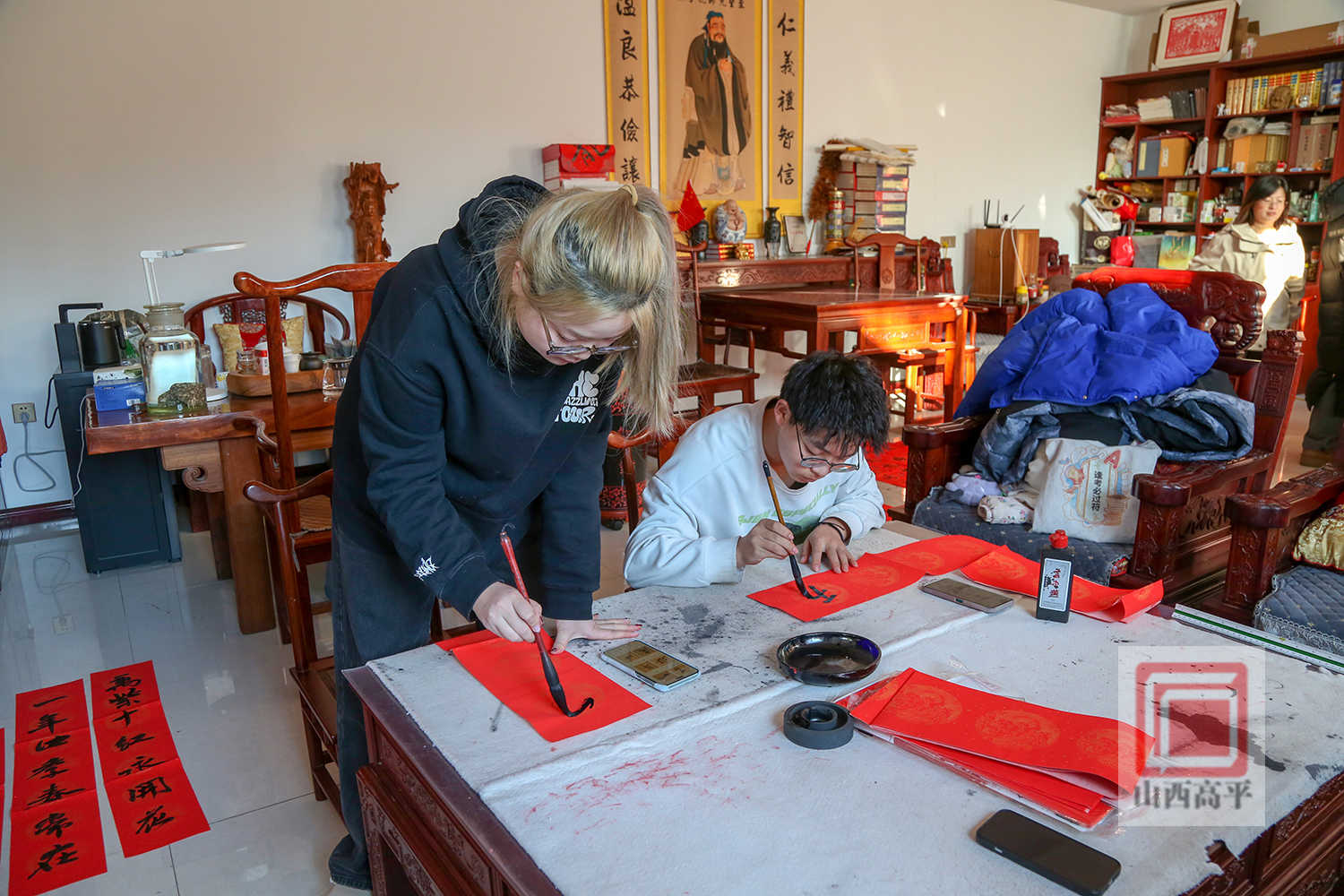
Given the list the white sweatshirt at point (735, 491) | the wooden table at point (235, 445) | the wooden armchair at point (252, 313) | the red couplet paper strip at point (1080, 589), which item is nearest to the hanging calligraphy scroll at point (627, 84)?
the wooden armchair at point (252, 313)

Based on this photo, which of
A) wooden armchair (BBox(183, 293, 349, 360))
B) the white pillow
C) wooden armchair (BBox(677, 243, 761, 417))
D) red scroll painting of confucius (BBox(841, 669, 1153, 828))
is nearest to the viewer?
red scroll painting of confucius (BBox(841, 669, 1153, 828))

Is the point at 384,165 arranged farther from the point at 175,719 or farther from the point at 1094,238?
the point at 1094,238

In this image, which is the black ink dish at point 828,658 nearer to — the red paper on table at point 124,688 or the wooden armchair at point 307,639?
the wooden armchair at point 307,639

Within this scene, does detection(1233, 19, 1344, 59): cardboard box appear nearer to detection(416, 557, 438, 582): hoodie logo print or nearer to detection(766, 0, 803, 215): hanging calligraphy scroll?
detection(766, 0, 803, 215): hanging calligraphy scroll

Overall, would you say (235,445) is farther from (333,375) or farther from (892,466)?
(892,466)

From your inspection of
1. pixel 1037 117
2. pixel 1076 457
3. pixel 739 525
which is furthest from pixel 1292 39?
pixel 739 525

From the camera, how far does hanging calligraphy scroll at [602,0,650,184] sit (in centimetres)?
454

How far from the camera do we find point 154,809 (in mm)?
1800

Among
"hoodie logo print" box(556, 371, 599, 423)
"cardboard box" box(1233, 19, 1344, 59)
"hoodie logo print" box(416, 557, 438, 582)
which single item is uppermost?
"cardboard box" box(1233, 19, 1344, 59)

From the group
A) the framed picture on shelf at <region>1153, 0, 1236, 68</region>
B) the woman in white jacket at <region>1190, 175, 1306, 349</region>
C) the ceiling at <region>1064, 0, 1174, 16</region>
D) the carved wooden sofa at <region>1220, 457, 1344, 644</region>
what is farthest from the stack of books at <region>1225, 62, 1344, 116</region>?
the carved wooden sofa at <region>1220, 457, 1344, 644</region>

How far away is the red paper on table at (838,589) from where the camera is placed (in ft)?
4.22

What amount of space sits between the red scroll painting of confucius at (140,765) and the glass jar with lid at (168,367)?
2.39 feet

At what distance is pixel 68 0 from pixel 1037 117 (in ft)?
18.3

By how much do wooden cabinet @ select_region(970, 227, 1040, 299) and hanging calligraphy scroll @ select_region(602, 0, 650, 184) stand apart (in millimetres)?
2467
